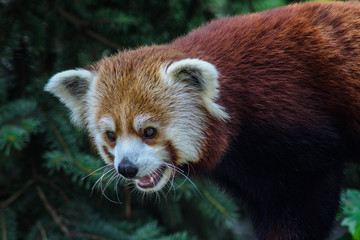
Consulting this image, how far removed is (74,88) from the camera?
8.46ft

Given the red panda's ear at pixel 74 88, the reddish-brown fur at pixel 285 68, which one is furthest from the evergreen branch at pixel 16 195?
the reddish-brown fur at pixel 285 68

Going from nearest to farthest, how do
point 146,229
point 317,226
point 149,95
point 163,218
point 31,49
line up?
point 149,95 < point 317,226 < point 146,229 < point 31,49 < point 163,218

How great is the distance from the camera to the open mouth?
2410 mm

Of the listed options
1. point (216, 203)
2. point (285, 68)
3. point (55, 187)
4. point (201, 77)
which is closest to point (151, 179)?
point (201, 77)

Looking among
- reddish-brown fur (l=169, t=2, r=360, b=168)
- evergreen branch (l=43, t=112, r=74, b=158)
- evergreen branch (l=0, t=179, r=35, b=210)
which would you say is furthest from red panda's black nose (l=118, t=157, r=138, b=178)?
evergreen branch (l=0, t=179, r=35, b=210)

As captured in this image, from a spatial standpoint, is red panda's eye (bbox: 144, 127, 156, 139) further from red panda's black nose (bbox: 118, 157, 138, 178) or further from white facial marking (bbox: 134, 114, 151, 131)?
red panda's black nose (bbox: 118, 157, 138, 178)

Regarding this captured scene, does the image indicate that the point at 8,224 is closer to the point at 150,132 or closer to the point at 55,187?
the point at 55,187

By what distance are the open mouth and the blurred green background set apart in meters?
0.66

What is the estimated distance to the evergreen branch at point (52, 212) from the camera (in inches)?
129

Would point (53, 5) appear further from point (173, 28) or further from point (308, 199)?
point (308, 199)

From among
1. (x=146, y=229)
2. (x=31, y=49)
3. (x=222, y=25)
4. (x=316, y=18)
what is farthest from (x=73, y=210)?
(x=316, y=18)

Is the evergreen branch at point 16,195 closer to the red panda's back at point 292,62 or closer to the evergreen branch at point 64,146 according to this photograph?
the evergreen branch at point 64,146

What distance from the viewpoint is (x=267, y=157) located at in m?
2.38

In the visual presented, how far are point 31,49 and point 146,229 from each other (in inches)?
54.9
